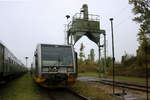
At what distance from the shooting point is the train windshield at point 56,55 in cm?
1114

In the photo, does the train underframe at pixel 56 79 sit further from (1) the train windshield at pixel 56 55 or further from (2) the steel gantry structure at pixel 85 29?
(2) the steel gantry structure at pixel 85 29

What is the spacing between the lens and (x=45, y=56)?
11227 mm

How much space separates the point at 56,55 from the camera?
37.7ft

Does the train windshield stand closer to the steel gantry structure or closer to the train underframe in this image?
the train underframe

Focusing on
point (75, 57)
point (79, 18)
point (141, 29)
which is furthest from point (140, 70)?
point (75, 57)

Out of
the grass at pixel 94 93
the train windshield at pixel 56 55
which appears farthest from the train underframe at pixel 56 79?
the grass at pixel 94 93

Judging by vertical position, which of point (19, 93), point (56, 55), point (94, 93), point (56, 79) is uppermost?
point (56, 55)

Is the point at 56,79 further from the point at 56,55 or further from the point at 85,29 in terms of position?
the point at 85,29

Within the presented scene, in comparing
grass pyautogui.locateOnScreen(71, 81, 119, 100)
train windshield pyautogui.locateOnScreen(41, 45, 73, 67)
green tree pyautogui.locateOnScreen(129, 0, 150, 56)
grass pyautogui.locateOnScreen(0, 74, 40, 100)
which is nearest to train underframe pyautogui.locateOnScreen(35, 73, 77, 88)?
train windshield pyautogui.locateOnScreen(41, 45, 73, 67)

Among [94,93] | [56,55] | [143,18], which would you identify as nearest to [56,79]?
[56,55]

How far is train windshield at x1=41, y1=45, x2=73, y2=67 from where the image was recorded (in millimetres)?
11135

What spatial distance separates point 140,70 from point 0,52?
21.5 m

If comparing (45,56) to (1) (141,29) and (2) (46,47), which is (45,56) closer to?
(2) (46,47)

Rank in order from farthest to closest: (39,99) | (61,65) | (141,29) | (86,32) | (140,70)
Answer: (140,70) < (86,32) < (141,29) < (61,65) < (39,99)
